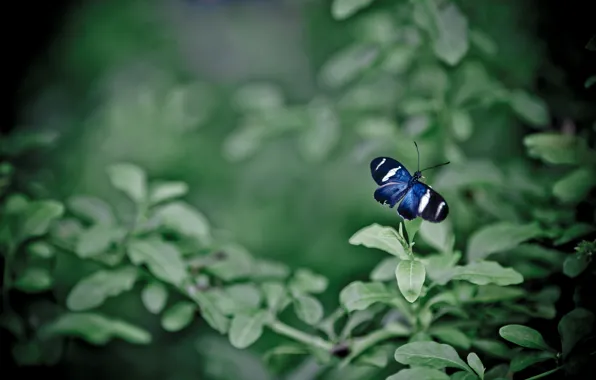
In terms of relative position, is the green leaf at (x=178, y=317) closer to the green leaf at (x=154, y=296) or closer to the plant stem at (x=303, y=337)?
the green leaf at (x=154, y=296)

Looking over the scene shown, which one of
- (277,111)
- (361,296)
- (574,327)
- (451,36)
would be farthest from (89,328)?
(451,36)

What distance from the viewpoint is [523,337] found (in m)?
1.04

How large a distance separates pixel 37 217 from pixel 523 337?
1162mm

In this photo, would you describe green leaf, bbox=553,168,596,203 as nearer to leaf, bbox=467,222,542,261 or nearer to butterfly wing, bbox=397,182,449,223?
leaf, bbox=467,222,542,261

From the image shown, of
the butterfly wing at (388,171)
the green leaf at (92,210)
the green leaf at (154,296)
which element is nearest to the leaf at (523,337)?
the butterfly wing at (388,171)

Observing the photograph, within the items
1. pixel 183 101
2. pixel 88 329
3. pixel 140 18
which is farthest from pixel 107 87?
pixel 88 329

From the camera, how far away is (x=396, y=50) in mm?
1705

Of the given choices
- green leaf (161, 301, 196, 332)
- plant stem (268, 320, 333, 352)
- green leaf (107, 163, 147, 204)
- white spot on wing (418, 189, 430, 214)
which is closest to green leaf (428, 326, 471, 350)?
plant stem (268, 320, 333, 352)

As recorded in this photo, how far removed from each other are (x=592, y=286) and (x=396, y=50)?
923 millimetres

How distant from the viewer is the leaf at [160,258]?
1.23 m

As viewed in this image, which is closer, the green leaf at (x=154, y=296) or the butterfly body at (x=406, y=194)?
the butterfly body at (x=406, y=194)

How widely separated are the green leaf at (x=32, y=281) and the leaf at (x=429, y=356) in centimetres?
90

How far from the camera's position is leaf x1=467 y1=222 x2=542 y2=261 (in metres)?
1.25

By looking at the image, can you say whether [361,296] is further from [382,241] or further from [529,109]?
[529,109]
